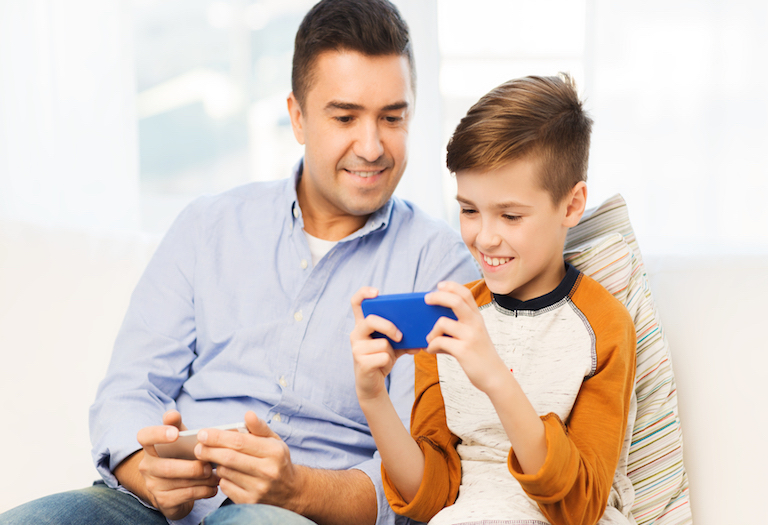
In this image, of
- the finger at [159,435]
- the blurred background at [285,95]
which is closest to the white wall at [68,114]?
the blurred background at [285,95]

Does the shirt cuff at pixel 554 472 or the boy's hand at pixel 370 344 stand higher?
the boy's hand at pixel 370 344

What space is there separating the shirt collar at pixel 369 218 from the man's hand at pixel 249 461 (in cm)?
50

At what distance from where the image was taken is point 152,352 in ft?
4.58

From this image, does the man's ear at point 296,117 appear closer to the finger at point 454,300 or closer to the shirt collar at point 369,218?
the shirt collar at point 369,218

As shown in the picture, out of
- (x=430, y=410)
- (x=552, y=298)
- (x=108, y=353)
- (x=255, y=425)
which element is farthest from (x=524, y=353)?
(x=108, y=353)

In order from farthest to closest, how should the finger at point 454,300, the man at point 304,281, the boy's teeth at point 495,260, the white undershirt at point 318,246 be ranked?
the white undershirt at point 318,246, the man at point 304,281, the boy's teeth at point 495,260, the finger at point 454,300

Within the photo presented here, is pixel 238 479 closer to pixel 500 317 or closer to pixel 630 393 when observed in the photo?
pixel 500 317

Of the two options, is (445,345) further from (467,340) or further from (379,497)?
(379,497)

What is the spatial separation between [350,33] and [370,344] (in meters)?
0.75

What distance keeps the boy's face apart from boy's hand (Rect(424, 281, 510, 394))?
0.20 meters

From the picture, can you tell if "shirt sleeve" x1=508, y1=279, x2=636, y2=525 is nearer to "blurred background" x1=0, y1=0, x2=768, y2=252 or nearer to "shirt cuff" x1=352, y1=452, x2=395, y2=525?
"shirt cuff" x1=352, y1=452, x2=395, y2=525

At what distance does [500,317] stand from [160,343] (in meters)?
0.73

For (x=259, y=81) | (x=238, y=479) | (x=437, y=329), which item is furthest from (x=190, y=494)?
(x=259, y=81)

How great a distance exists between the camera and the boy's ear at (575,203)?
3.67 ft
